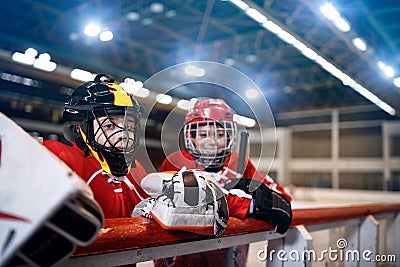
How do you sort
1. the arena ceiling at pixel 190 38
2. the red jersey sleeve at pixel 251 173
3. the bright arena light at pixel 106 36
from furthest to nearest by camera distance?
the bright arena light at pixel 106 36 → the arena ceiling at pixel 190 38 → the red jersey sleeve at pixel 251 173

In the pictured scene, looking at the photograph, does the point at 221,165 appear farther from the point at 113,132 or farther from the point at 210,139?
the point at 113,132

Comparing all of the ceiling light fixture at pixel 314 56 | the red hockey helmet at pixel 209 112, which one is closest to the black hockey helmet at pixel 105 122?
the red hockey helmet at pixel 209 112

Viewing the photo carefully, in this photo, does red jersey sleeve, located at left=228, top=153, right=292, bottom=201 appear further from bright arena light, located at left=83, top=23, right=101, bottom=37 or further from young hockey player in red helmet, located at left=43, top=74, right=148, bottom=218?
bright arena light, located at left=83, top=23, right=101, bottom=37

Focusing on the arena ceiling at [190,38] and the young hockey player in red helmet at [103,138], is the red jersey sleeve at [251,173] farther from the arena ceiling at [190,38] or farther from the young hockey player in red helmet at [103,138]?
the arena ceiling at [190,38]

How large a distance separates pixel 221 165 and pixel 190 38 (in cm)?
405

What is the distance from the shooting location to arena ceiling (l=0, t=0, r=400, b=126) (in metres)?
3.87

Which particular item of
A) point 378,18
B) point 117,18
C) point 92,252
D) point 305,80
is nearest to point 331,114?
point 305,80

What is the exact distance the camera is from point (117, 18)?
15.4 feet

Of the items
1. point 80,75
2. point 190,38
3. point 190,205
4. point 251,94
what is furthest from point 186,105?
point 190,38

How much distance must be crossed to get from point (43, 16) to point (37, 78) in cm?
78

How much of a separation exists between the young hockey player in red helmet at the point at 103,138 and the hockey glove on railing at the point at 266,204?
367mm

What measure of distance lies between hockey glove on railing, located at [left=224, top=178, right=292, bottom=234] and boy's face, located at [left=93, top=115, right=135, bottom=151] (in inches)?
15.3

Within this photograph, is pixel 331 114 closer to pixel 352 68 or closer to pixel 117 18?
pixel 352 68

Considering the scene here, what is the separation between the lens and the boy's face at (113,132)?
1.06 metres
